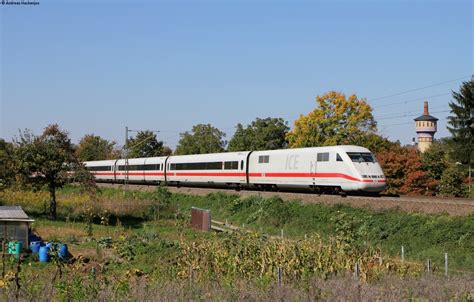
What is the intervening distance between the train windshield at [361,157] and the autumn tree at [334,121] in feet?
101

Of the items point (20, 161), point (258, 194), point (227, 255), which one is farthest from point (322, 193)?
point (227, 255)

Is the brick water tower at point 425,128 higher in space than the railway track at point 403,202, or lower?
higher

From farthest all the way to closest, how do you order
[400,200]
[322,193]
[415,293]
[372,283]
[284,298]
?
[322,193]
[400,200]
[372,283]
[415,293]
[284,298]

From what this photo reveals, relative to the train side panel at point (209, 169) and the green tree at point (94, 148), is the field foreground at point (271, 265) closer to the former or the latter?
the train side panel at point (209, 169)

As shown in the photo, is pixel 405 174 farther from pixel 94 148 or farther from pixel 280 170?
pixel 94 148

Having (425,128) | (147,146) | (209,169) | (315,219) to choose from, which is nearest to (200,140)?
(147,146)

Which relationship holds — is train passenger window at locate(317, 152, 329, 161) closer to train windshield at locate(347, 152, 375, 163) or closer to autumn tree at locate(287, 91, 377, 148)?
train windshield at locate(347, 152, 375, 163)

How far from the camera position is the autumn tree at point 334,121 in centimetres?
6394

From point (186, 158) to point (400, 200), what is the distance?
25.6 metres

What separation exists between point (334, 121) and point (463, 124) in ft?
46.2

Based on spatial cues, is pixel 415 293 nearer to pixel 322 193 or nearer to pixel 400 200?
pixel 400 200

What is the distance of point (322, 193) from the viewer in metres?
35.4

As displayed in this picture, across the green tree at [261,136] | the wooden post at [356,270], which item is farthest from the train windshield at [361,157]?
the green tree at [261,136]

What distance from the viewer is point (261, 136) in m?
83.9
